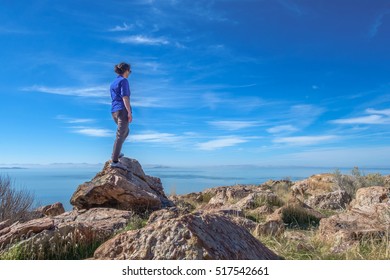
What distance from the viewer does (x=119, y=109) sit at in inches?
366

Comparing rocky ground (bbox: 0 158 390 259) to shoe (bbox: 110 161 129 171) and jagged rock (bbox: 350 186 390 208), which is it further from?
shoe (bbox: 110 161 129 171)

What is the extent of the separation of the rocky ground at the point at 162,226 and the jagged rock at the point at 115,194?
24mm

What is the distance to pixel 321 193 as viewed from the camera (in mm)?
15430

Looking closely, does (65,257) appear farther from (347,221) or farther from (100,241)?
(347,221)

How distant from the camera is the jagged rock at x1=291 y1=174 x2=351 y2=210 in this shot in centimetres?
1320

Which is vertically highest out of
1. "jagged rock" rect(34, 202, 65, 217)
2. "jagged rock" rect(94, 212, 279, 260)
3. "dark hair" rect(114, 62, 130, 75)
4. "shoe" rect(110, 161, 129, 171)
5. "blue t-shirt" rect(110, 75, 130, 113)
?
"dark hair" rect(114, 62, 130, 75)

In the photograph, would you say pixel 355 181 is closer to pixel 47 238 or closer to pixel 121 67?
pixel 121 67

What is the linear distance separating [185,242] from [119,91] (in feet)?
21.6

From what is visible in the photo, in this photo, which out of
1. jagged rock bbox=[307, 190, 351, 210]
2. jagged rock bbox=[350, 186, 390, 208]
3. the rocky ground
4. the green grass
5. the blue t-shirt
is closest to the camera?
the rocky ground

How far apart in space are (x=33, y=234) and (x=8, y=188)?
19.9 feet

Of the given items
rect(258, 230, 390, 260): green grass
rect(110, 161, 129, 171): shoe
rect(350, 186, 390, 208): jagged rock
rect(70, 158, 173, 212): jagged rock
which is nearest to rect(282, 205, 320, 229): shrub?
rect(350, 186, 390, 208): jagged rock

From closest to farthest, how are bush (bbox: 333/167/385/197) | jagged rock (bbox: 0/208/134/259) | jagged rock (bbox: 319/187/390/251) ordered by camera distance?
jagged rock (bbox: 0/208/134/259)
jagged rock (bbox: 319/187/390/251)
bush (bbox: 333/167/385/197)

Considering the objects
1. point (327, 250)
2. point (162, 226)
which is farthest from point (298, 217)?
point (162, 226)

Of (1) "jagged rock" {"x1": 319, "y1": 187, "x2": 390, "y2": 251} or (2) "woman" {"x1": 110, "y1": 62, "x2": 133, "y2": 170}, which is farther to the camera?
(2) "woman" {"x1": 110, "y1": 62, "x2": 133, "y2": 170}
